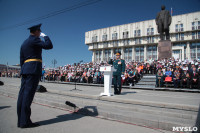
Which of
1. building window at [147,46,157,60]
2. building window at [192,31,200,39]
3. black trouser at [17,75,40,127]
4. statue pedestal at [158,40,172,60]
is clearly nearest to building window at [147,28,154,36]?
building window at [147,46,157,60]

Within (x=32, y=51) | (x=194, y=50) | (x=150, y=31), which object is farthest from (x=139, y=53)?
(x=32, y=51)

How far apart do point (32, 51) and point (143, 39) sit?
1945 inches

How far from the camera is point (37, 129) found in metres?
2.96

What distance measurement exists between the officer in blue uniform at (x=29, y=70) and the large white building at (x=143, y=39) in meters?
36.4

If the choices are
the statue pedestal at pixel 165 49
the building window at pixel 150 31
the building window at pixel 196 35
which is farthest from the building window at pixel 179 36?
the statue pedestal at pixel 165 49

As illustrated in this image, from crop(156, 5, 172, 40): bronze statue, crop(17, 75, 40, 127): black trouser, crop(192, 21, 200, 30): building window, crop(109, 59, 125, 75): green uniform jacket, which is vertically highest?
crop(192, 21, 200, 30): building window

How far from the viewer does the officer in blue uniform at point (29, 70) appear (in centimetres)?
308

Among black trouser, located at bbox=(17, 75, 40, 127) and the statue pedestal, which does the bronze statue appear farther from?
black trouser, located at bbox=(17, 75, 40, 127)

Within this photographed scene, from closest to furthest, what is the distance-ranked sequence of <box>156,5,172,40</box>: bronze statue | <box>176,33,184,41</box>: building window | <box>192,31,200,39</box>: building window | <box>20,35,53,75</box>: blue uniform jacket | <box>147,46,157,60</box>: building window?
<box>20,35,53,75</box>: blue uniform jacket, <box>156,5,172,40</box>: bronze statue, <box>192,31,200,39</box>: building window, <box>176,33,184,41</box>: building window, <box>147,46,157,60</box>: building window

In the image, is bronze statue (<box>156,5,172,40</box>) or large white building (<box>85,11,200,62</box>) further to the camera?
large white building (<box>85,11,200,62</box>)

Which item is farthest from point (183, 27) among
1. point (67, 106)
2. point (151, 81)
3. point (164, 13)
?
point (67, 106)

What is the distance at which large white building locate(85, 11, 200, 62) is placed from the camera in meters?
41.6

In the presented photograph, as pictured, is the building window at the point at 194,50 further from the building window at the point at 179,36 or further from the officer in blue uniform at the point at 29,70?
the officer in blue uniform at the point at 29,70

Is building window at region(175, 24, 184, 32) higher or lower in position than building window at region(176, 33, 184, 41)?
higher
